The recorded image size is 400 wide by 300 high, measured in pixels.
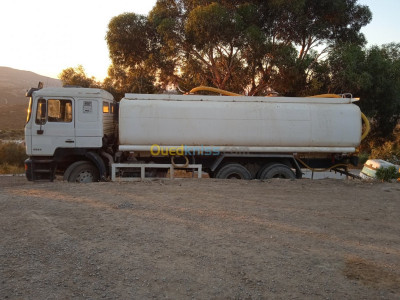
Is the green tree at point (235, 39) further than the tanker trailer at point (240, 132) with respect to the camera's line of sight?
Yes

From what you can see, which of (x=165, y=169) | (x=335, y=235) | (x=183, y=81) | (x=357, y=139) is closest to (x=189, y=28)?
(x=183, y=81)

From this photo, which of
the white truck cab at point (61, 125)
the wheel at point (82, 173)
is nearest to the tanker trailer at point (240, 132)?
the white truck cab at point (61, 125)

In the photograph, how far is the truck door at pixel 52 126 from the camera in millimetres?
9922

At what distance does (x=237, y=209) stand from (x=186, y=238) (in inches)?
85.2

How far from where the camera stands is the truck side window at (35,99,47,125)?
9.91 meters

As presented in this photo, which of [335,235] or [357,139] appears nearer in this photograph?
[335,235]

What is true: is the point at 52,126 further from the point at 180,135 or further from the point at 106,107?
the point at 180,135

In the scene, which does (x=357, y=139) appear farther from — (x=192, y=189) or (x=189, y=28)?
(x=189, y=28)

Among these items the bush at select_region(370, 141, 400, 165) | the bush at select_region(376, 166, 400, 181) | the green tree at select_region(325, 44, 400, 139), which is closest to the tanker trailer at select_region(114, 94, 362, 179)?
the bush at select_region(376, 166, 400, 181)

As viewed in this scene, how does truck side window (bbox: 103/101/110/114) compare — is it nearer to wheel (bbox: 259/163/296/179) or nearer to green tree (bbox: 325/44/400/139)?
wheel (bbox: 259/163/296/179)

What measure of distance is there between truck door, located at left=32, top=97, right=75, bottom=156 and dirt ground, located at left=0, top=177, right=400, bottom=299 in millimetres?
1590

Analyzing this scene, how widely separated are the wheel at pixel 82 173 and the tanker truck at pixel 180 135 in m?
0.03

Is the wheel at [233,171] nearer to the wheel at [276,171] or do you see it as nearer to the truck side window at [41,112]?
the wheel at [276,171]

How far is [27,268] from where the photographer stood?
428 cm
